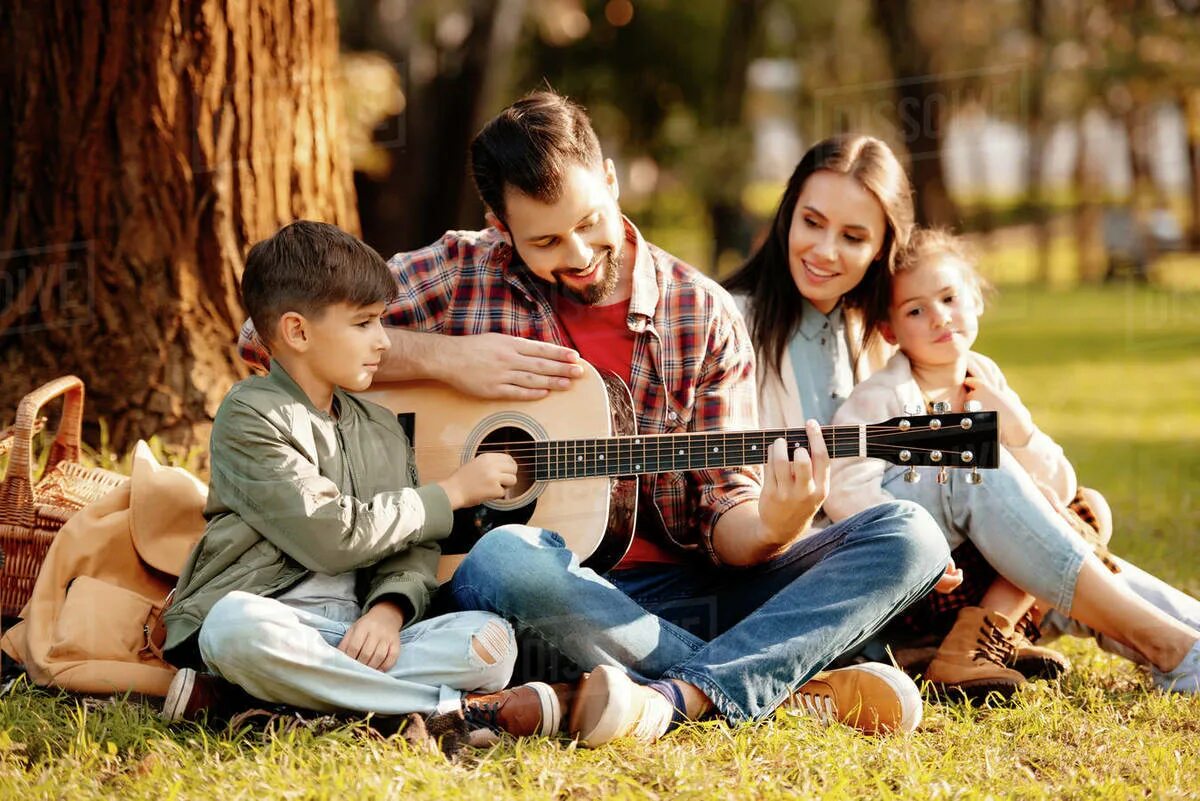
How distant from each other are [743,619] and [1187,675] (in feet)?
3.92

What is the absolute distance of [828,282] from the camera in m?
3.89

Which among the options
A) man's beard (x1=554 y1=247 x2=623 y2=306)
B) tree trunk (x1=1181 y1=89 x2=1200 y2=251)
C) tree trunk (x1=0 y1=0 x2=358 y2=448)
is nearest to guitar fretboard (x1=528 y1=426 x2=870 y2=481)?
man's beard (x1=554 y1=247 x2=623 y2=306)

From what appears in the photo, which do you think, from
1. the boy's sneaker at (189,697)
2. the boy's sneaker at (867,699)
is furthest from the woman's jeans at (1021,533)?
the boy's sneaker at (189,697)

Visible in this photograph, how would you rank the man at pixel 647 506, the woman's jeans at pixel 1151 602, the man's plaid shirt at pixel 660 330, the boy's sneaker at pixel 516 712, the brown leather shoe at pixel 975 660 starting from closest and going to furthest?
the boy's sneaker at pixel 516 712 < the man at pixel 647 506 < the brown leather shoe at pixel 975 660 < the man's plaid shirt at pixel 660 330 < the woman's jeans at pixel 1151 602

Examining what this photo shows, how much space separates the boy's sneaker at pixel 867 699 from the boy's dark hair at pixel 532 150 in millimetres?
1359

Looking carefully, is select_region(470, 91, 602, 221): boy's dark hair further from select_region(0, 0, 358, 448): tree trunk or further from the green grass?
select_region(0, 0, 358, 448): tree trunk

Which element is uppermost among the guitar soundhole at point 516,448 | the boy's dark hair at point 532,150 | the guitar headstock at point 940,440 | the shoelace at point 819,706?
the boy's dark hair at point 532,150

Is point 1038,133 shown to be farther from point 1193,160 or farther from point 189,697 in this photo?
point 189,697

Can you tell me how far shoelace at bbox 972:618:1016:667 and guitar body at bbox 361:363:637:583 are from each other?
0.96 m

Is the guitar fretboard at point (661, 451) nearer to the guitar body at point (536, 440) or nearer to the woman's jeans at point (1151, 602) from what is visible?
the guitar body at point (536, 440)

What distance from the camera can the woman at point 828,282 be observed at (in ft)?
12.7

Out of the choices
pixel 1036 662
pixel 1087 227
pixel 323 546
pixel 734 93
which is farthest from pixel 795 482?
pixel 1087 227

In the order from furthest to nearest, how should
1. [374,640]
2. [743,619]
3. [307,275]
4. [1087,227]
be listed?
[1087,227] < [743,619] < [307,275] < [374,640]

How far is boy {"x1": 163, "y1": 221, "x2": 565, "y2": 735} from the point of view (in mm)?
2877
